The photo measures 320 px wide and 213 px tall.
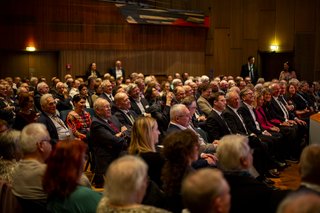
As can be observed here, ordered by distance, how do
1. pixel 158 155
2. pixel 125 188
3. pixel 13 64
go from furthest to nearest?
1. pixel 13 64
2. pixel 158 155
3. pixel 125 188

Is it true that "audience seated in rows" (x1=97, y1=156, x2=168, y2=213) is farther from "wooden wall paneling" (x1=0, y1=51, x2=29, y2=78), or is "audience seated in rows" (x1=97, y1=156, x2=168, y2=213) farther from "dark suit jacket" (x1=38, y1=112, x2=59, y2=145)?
"wooden wall paneling" (x1=0, y1=51, x2=29, y2=78)

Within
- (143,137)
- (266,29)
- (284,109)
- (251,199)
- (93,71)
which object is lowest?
(251,199)

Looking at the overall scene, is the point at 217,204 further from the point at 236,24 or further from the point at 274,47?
the point at 236,24

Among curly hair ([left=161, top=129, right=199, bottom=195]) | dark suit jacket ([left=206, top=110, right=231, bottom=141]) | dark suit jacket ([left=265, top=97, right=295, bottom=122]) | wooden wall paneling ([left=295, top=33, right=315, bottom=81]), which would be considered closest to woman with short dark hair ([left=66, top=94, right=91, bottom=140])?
dark suit jacket ([left=206, top=110, right=231, bottom=141])

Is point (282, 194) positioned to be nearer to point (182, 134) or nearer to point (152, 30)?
point (182, 134)

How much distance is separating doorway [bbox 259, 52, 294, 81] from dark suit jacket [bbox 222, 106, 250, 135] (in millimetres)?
10702

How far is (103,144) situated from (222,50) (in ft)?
41.4

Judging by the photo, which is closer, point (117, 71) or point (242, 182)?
point (242, 182)

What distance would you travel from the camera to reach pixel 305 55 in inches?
636

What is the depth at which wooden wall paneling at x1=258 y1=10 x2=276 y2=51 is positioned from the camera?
16.8 m

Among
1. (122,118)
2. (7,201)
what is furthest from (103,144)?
(7,201)

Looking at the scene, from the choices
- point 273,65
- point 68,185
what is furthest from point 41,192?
point 273,65

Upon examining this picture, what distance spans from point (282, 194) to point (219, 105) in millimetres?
3584

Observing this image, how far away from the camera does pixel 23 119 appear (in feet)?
19.1
